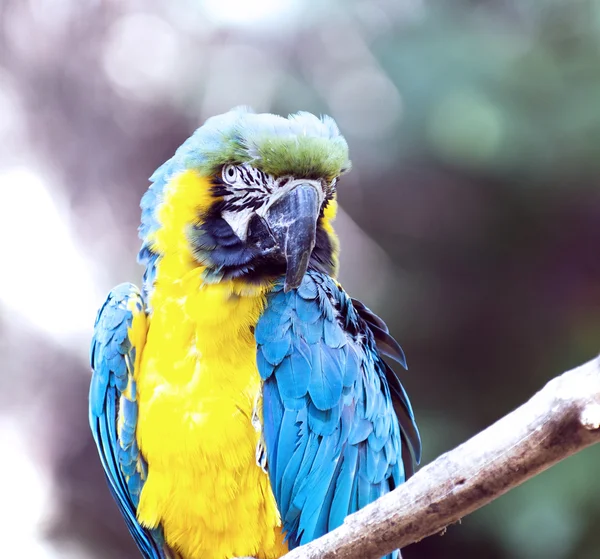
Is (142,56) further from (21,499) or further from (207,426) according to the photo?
(207,426)

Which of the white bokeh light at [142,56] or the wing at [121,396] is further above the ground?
the white bokeh light at [142,56]

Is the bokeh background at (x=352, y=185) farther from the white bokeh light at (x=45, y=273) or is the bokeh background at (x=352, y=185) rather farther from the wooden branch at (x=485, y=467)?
the wooden branch at (x=485, y=467)

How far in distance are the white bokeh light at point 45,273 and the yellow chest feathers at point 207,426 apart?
60.1 inches

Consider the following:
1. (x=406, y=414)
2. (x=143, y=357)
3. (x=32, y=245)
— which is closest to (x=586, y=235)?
(x=406, y=414)

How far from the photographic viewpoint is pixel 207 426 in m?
1.51

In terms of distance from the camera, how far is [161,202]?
5.46 feet

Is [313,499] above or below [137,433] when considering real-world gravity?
below

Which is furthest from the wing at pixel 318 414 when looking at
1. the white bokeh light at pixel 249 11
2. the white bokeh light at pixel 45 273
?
the white bokeh light at pixel 249 11

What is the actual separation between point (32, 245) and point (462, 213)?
1.95 metres

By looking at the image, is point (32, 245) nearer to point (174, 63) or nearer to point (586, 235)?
point (174, 63)

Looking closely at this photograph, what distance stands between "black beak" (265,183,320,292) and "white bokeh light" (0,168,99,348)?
1735 mm

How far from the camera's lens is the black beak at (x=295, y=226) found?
1467 millimetres

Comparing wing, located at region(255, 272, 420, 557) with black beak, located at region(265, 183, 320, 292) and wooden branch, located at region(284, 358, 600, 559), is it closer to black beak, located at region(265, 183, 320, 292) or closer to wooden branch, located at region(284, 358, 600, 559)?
black beak, located at region(265, 183, 320, 292)

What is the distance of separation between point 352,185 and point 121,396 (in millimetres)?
1824
